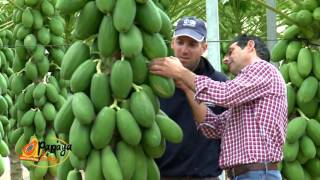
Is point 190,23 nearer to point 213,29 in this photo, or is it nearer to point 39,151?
point 213,29

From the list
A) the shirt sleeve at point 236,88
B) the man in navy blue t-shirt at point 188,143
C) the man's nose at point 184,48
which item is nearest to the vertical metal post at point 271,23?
the man in navy blue t-shirt at point 188,143

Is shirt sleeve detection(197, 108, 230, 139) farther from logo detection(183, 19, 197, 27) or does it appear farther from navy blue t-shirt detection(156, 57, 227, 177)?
logo detection(183, 19, 197, 27)

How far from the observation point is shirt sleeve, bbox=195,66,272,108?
3109 millimetres

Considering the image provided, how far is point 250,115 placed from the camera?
128 inches

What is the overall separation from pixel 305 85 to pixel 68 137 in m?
2.07

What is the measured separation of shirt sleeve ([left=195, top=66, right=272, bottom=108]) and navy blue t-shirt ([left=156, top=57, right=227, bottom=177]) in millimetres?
588

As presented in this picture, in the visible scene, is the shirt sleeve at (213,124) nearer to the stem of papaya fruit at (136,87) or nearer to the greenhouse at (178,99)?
the greenhouse at (178,99)

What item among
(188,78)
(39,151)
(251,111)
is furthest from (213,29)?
Result: (39,151)

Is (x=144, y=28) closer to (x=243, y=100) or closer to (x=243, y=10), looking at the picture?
(x=243, y=100)

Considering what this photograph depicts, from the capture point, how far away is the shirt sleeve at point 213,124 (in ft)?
11.4

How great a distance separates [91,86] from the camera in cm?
271

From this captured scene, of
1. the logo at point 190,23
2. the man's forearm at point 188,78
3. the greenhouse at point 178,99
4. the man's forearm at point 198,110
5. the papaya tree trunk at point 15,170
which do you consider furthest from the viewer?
the papaya tree trunk at point 15,170

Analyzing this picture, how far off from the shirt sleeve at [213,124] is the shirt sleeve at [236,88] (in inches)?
11.0

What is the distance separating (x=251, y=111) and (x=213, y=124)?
0.90 ft
